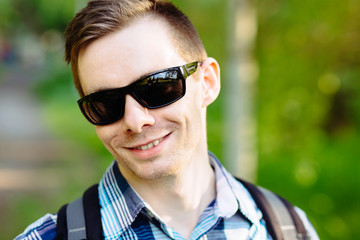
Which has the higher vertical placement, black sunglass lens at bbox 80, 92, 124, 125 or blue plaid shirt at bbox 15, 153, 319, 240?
black sunglass lens at bbox 80, 92, 124, 125

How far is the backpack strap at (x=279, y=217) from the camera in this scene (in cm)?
192

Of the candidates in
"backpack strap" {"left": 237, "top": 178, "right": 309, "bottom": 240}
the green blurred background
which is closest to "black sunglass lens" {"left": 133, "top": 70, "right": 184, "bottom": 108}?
"backpack strap" {"left": 237, "top": 178, "right": 309, "bottom": 240}

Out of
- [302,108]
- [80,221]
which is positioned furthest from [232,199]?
[302,108]

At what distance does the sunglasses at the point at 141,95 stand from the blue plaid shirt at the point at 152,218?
298 mm

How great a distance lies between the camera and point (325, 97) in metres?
4.67

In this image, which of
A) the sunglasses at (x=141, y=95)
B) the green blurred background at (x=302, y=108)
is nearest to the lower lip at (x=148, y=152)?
the sunglasses at (x=141, y=95)

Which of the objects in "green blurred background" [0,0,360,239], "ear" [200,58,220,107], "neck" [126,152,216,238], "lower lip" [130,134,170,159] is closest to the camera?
"lower lip" [130,134,170,159]

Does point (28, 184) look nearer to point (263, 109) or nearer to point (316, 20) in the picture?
point (263, 109)

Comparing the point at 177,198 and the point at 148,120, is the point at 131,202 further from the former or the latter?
the point at 148,120

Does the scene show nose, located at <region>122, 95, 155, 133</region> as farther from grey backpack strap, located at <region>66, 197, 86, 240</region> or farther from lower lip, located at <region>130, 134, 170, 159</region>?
grey backpack strap, located at <region>66, 197, 86, 240</region>

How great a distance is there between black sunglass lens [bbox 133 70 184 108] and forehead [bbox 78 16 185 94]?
0.11 feet

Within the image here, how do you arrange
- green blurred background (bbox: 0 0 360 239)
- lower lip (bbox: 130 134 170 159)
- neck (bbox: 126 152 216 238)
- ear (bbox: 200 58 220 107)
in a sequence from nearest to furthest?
lower lip (bbox: 130 134 170 159), neck (bbox: 126 152 216 238), ear (bbox: 200 58 220 107), green blurred background (bbox: 0 0 360 239)

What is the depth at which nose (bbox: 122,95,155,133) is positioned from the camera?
170 centimetres

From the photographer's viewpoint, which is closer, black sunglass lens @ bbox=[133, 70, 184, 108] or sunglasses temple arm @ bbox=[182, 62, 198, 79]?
black sunglass lens @ bbox=[133, 70, 184, 108]
